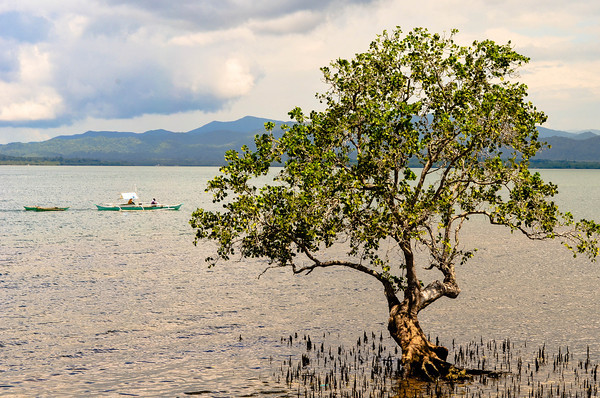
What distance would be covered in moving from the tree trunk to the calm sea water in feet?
23.3

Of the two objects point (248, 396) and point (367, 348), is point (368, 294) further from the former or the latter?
point (248, 396)

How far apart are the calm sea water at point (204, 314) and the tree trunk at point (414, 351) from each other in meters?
7.10

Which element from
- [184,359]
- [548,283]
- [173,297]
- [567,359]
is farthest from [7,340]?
[548,283]

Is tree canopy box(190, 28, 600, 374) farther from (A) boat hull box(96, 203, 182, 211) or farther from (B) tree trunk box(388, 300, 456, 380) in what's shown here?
(A) boat hull box(96, 203, 182, 211)

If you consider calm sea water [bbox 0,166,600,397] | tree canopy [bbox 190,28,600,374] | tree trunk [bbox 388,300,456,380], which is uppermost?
tree canopy [bbox 190,28,600,374]

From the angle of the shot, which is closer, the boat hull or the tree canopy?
the tree canopy

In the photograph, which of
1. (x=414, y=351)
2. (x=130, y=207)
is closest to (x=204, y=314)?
(x=414, y=351)

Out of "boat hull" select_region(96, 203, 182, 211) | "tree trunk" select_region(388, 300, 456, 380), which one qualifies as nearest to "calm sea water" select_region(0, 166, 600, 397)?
"tree trunk" select_region(388, 300, 456, 380)

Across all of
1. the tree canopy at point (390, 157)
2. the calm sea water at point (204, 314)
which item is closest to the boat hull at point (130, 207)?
the calm sea water at point (204, 314)

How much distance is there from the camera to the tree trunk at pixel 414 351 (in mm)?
32062

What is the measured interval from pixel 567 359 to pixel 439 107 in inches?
670

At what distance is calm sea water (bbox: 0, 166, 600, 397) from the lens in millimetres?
34375

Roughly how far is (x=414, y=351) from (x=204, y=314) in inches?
871

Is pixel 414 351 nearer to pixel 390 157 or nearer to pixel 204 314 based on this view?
pixel 390 157
